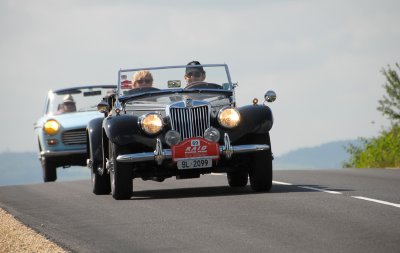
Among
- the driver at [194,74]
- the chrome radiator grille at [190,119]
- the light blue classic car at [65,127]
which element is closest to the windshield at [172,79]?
the driver at [194,74]

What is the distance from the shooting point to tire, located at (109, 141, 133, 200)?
1553 centimetres

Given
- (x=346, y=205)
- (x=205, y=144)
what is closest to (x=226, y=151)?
(x=205, y=144)

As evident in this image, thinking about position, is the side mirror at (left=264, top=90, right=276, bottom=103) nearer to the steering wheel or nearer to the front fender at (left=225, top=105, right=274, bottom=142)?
the front fender at (left=225, top=105, right=274, bottom=142)

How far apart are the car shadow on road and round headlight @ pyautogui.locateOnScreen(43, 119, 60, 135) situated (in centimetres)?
822

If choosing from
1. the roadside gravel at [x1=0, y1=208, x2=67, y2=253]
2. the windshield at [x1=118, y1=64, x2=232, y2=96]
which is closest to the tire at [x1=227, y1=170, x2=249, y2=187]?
the windshield at [x1=118, y1=64, x2=232, y2=96]

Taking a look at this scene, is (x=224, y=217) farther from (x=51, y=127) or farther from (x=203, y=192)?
(x=51, y=127)

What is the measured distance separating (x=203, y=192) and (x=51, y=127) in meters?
9.66

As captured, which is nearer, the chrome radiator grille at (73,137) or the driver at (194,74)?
the driver at (194,74)

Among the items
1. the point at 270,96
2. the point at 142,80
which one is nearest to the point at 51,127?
the point at 142,80

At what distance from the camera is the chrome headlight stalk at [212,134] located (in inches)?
612

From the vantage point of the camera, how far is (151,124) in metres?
15.6

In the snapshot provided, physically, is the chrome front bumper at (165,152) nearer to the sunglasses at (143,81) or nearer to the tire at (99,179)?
the tire at (99,179)

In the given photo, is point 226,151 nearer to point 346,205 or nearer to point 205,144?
point 205,144

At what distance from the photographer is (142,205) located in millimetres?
14773
